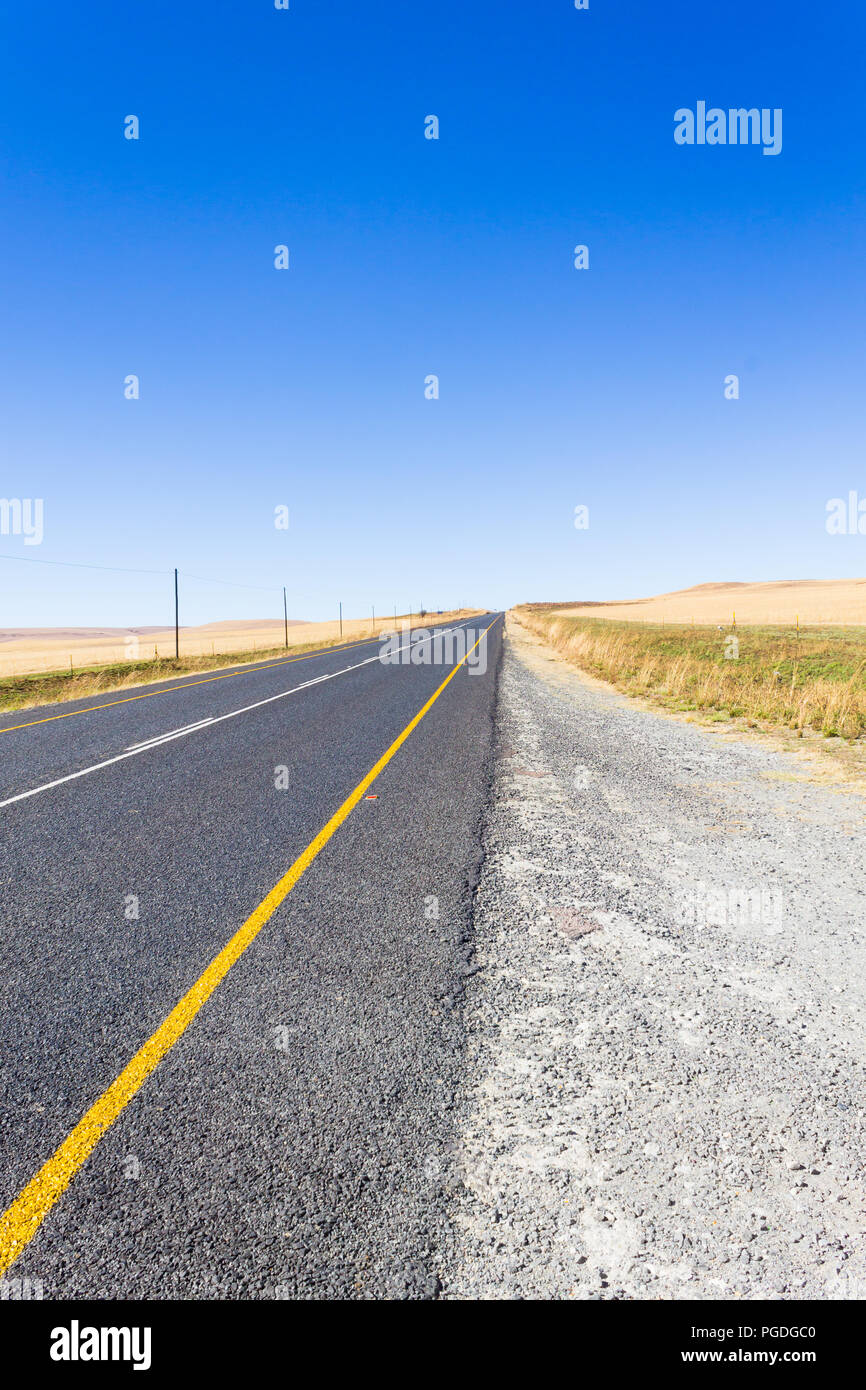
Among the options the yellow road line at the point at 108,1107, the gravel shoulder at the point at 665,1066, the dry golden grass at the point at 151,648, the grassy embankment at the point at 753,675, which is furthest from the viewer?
the dry golden grass at the point at 151,648

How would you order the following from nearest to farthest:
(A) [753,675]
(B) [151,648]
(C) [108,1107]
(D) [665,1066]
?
(C) [108,1107] < (D) [665,1066] < (A) [753,675] < (B) [151,648]

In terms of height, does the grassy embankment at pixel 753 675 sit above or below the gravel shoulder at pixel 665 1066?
above

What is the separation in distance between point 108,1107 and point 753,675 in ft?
59.6

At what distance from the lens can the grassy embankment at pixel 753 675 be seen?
38.1 feet

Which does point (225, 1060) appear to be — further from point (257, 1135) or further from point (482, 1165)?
point (482, 1165)

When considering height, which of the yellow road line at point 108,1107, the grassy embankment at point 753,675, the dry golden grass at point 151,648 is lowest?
the yellow road line at point 108,1107

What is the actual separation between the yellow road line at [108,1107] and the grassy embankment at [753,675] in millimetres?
9503

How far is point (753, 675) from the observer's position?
18.0 m

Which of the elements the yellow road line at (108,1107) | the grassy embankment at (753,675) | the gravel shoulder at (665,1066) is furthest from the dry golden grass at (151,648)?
the gravel shoulder at (665,1066)

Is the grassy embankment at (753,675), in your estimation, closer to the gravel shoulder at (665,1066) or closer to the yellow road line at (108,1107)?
the gravel shoulder at (665,1066)

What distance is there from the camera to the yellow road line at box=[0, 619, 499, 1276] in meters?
2.17

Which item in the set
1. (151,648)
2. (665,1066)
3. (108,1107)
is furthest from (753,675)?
(151,648)

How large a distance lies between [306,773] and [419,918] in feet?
14.4

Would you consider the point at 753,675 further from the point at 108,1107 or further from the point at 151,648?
the point at 151,648
